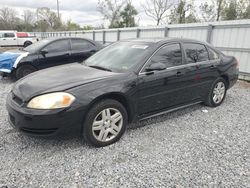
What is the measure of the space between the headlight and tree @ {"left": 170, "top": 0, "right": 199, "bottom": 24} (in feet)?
82.2

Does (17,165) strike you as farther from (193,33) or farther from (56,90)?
(193,33)

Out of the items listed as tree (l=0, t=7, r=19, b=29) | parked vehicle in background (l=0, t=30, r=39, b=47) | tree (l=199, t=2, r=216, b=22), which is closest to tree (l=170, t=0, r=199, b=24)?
tree (l=199, t=2, r=216, b=22)

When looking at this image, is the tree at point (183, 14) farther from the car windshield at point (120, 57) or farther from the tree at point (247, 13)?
the car windshield at point (120, 57)

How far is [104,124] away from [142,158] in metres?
0.71

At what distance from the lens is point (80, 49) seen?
756cm

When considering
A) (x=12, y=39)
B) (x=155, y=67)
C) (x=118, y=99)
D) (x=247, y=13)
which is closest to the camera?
(x=118, y=99)

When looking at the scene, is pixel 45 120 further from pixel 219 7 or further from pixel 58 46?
pixel 219 7

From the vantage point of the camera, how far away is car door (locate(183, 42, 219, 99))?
408 centimetres

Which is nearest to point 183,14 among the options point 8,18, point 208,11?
point 208,11

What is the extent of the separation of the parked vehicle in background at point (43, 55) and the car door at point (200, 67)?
439 cm

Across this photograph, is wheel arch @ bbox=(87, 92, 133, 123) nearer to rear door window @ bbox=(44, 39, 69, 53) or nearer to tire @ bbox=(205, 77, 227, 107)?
tire @ bbox=(205, 77, 227, 107)

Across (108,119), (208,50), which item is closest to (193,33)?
(208,50)

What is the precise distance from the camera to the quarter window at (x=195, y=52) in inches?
161

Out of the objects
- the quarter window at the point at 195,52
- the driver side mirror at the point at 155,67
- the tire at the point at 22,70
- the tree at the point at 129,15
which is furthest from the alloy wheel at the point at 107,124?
the tree at the point at 129,15
